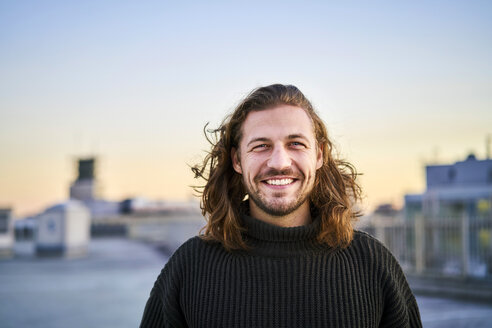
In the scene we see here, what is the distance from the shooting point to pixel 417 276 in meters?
10.0

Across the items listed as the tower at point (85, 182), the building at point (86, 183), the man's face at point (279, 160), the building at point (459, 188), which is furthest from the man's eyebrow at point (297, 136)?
the tower at point (85, 182)

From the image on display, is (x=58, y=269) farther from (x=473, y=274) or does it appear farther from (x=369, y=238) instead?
(x=369, y=238)

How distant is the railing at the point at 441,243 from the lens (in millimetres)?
9422

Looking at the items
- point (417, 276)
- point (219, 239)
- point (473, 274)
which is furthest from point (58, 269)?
point (219, 239)

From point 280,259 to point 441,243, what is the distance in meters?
8.34

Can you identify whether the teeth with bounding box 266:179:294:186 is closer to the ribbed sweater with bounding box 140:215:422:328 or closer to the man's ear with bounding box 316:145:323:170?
the ribbed sweater with bounding box 140:215:422:328

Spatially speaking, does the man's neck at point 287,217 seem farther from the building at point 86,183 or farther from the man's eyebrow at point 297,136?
the building at point 86,183

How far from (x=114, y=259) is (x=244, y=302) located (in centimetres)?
1440

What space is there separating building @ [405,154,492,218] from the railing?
2.60m

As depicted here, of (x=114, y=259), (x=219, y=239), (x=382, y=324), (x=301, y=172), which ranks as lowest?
(x=114, y=259)

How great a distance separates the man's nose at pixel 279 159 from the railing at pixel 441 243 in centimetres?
740

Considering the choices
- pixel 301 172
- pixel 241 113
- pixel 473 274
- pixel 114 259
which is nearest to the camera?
pixel 301 172

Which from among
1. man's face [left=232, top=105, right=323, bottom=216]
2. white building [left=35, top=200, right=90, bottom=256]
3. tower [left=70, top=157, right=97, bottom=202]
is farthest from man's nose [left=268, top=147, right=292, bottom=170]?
tower [left=70, top=157, right=97, bottom=202]

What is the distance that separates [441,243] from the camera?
391 inches
